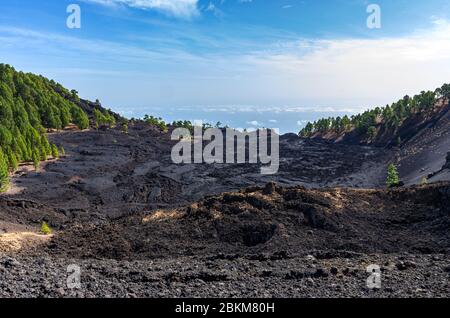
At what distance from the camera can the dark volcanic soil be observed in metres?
10.9

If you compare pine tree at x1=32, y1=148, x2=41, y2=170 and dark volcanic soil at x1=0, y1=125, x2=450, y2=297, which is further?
pine tree at x1=32, y1=148, x2=41, y2=170

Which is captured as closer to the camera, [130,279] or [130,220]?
[130,279]

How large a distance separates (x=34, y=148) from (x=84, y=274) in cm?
3511

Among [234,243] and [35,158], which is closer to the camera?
[234,243]

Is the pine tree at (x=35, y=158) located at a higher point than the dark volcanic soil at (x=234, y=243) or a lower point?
higher

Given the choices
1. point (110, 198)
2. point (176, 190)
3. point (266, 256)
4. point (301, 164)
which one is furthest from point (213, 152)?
point (266, 256)

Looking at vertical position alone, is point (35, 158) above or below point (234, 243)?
above

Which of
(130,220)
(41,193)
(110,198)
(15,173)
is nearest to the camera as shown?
(130,220)

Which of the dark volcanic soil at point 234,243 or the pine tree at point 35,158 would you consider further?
the pine tree at point 35,158

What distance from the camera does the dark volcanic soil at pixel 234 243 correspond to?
10.9 m

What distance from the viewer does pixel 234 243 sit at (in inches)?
664

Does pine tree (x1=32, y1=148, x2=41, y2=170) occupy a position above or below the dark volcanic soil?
above

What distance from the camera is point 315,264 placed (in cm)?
1272

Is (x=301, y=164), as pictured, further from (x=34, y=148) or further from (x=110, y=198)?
(x=34, y=148)
